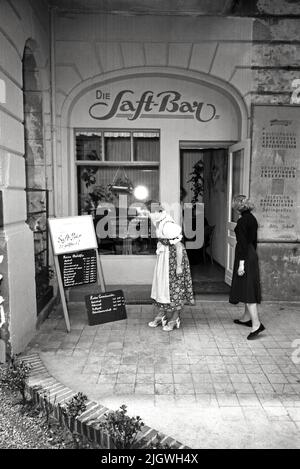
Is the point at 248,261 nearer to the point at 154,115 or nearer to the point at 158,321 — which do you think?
the point at 158,321

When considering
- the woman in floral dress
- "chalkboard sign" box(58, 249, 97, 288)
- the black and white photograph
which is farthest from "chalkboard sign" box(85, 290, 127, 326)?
the woman in floral dress

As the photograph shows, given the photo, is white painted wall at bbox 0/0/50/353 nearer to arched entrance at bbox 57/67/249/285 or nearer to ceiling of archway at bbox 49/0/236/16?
ceiling of archway at bbox 49/0/236/16

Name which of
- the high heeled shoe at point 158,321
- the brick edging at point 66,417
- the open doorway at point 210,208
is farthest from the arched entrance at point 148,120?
the brick edging at point 66,417

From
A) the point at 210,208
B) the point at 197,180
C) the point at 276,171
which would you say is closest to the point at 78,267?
the point at 276,171

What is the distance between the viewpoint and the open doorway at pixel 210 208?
26.6ft

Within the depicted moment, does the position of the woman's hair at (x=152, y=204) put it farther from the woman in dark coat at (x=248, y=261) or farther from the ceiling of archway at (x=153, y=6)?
the ceiling of archway at (x=153, y=6)

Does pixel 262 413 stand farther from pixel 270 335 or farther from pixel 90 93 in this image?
pixel 90 93

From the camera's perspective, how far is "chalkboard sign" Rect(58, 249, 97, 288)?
555cm

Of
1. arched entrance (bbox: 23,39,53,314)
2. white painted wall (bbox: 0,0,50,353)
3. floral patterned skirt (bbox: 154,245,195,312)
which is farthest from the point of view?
arched entrance (bbox: 23,39,53,314)

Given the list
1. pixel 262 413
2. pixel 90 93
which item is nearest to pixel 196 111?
pixel 90 93

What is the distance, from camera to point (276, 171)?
21.9ft

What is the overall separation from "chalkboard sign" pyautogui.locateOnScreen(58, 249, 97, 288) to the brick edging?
1482 millimetres

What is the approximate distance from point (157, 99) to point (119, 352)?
466 centimetres

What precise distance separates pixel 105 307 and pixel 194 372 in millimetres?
1860
